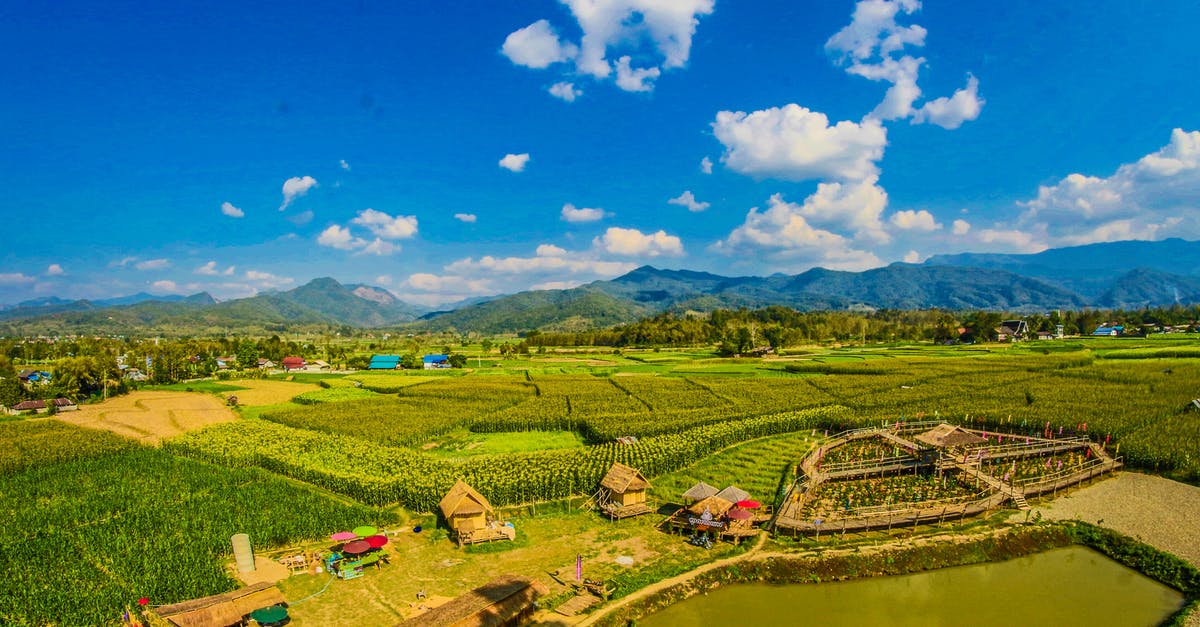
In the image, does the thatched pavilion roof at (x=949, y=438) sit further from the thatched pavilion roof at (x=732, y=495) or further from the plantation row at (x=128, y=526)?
the plantation row at (x=128, y=526)

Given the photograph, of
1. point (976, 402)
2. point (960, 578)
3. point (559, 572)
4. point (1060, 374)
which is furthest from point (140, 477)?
point (1060, 374)

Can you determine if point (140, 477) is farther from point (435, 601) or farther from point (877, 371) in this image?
point (877, 371)

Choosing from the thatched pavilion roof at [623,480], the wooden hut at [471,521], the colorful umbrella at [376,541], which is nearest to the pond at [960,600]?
the thatched pavilion roof at [623,480]

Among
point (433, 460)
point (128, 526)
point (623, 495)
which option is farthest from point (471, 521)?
point (128, 526)

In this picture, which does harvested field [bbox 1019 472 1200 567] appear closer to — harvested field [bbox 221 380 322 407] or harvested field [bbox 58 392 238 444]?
harvested field [bbox 58 392 238 444]

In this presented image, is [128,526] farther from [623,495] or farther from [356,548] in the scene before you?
[623,495]

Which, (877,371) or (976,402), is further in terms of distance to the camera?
(877,371)
